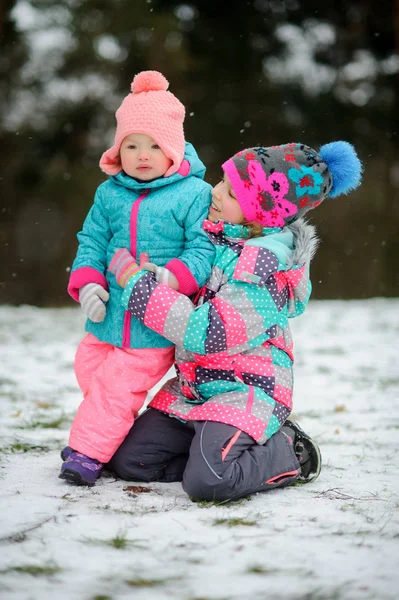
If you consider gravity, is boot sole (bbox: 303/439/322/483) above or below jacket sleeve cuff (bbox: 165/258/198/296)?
below

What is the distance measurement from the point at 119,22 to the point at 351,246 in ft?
19.6

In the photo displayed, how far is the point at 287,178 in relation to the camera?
2432mm

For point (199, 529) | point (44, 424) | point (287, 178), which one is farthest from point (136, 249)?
point (44, 424)

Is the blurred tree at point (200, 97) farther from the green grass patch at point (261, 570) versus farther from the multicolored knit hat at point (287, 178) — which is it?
the green grass patch at point (261, 570)

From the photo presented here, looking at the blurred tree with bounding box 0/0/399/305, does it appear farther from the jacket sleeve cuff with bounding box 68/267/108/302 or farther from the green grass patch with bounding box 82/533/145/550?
the green grass patch with bounding box 82/533/145/550

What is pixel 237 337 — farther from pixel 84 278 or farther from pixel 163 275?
pixel 84 278

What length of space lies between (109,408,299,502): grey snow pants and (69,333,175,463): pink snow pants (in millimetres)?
89

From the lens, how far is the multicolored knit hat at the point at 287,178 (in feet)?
7.99

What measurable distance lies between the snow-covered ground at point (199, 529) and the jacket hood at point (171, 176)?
1086 mm

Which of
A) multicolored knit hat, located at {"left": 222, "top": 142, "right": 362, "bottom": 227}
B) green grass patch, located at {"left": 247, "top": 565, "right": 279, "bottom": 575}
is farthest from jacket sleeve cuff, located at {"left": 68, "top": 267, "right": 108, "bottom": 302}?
green grass patch, located at {"left": 247, "top": 565, "right": 279, "bottom": 575}

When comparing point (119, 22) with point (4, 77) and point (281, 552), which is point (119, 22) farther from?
point (281, 552)

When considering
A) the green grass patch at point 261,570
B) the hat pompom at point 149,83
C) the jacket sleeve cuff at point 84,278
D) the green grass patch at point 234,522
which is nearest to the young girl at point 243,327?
the jacket sleeve cuff at point 84,278

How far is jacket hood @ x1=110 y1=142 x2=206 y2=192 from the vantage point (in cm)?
257

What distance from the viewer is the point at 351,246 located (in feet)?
45.2
